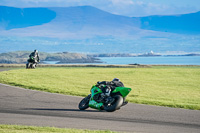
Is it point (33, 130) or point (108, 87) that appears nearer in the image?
point (33, 130)

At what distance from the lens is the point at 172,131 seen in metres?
12.9

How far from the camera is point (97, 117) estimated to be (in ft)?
51.5

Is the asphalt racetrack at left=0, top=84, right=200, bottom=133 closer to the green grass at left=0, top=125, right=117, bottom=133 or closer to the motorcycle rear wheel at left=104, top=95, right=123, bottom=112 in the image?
the motorcycle rear wheel at left=104, top=95, right=123, bottom=112

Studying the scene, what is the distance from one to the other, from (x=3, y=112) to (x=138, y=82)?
68.6 feet

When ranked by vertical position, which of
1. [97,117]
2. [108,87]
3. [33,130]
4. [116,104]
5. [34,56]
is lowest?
[33,130]

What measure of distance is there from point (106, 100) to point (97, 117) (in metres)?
1.50

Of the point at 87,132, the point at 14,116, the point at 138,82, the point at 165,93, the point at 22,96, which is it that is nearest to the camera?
the point at 87,132

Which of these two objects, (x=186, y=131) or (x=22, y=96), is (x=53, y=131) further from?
(x=22, y=96)

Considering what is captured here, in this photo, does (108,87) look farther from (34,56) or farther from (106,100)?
(34,56)

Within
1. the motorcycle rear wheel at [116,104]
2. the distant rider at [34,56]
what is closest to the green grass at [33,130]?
the motorcycle rear wheel at [116,104]

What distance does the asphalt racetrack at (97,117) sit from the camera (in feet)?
44.9

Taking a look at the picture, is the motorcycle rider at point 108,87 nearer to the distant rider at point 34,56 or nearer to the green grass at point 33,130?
the green grass at point 33,130

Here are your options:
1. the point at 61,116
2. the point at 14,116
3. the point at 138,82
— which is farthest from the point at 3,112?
the point at 138,82

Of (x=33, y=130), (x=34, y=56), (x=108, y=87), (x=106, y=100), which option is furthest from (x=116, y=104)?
(x=34, y=56)
